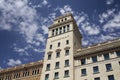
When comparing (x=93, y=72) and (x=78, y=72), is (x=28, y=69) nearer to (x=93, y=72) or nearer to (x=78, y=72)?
(x=78, y=72)

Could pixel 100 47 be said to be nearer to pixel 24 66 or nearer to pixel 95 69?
pixel 95 69

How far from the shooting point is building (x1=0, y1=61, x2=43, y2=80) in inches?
2425

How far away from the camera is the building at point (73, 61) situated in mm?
48969

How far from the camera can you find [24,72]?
6425 cm

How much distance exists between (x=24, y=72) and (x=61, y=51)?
1638 centimetres

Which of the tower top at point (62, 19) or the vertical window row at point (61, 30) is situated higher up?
the tower top at point (62, 19)

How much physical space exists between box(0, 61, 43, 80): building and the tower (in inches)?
210

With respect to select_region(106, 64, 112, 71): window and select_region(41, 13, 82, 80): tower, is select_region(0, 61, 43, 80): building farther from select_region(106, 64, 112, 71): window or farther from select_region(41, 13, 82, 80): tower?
select_region(106, 64, 112, 71): window

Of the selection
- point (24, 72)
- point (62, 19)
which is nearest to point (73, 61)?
point (24, 72)

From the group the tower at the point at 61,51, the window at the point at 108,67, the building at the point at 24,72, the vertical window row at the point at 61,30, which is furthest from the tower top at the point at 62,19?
the window at the point at 108,67

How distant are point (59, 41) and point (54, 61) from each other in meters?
8.57

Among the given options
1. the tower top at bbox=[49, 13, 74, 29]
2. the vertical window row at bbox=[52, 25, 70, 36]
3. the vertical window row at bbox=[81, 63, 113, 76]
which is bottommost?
the vertical window row at bbox=[81, 63, 113, 76]

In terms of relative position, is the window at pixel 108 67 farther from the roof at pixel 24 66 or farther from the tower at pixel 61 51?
the roof at pixel 24 66

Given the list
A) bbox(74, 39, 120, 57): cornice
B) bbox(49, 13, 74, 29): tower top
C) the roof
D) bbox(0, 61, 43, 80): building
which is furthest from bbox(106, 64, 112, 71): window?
bbox(49, 13, 74, 29): tower top
